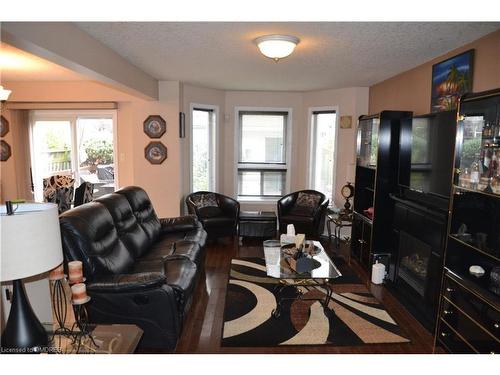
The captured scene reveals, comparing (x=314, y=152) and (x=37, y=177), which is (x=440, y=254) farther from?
(x=37, y=177)

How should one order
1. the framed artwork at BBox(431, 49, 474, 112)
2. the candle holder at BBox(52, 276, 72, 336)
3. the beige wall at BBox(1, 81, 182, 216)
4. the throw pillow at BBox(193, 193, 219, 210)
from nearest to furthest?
the candle holder at BBox(52, 276, 72, 336) < the framed artwork at BBox(431, 49, 474, 112) < the beige wall at BBox(1, 81, 182, 216) < the throw pillow at BBox(193, 193, 219, 210)

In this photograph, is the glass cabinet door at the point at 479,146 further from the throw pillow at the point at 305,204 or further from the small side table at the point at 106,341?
the throw pillow at the point at 305,204

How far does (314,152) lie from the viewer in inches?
254

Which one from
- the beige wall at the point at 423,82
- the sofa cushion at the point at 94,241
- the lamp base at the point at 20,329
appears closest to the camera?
the lamp base at the point at 20,329

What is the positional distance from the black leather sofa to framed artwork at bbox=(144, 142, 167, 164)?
198 centimetres

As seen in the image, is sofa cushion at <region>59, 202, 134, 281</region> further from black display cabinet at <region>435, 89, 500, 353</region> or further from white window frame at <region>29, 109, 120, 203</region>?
white window frame at <region>29, 109, 120, 203</region>

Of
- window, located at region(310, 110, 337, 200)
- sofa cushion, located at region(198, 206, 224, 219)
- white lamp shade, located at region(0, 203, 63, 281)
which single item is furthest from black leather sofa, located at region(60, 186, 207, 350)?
window, located at region(310, 110, 337, 200)

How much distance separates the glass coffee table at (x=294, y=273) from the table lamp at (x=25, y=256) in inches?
78.1

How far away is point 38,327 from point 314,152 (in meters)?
5.47

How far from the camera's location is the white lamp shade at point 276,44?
2.94 meters

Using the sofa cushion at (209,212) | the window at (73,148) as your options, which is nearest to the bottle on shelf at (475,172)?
the sofa cushion at (209,212)

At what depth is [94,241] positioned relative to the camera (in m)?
2.81

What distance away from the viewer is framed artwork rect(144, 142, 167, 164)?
5.52 m

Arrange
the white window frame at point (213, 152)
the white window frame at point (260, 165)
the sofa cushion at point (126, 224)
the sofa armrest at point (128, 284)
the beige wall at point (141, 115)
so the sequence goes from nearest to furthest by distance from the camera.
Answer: the sofa armrest at point (128, 284)
the sofa cushion at point (126, 224)
the beige wall at point (141, 115)
the white window frame at point (213, 152)
the white window frame at point (260, 165)
